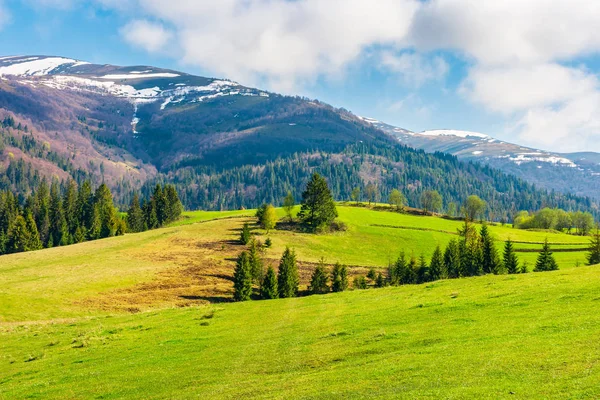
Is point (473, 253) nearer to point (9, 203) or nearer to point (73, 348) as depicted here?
point (73, 348)

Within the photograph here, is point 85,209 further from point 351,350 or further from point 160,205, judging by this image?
point 351,350

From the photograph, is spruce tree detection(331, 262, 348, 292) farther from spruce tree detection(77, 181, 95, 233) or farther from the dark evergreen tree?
the dark evergreen tree

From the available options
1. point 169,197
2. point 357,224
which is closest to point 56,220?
point 169,197

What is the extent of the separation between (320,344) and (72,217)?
143503 millimetres

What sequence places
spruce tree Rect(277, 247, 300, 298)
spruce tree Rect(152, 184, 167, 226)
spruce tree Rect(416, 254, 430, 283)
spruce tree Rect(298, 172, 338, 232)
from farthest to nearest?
spruce tree Rect(152, 184, 167, 226) < spruce tree Rect(298, 172, 338, 232) < spruce tree Rect(416, 254, 430, 283) < spruce tree Rect(277, 247, 300, 298)

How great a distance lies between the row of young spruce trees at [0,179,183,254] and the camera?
436ft

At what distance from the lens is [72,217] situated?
14612 centimetres

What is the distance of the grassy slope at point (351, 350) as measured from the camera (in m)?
17.0

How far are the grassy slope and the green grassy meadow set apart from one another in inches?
4.0

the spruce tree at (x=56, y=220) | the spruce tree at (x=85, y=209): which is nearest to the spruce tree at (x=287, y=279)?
the spruce tree at (x=56, y=220)

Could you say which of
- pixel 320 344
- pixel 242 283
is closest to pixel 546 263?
pixel 242 283

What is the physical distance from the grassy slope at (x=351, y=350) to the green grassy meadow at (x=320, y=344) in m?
0.10

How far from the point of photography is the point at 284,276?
71.9 meters

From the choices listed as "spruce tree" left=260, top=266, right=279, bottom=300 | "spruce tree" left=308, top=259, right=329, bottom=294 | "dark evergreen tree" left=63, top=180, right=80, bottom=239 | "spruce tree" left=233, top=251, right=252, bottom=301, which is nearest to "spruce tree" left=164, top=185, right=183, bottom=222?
"dark evergreen tree" left=63, top=180, right=80, bottom=239
